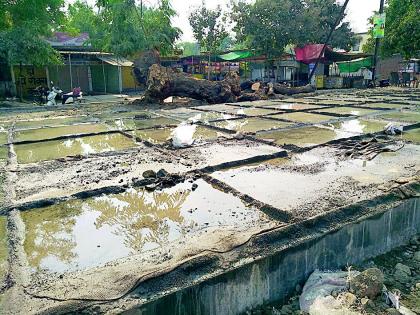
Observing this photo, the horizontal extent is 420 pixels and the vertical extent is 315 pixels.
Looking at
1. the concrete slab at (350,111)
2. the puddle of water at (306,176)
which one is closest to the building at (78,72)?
the concrete slab at (350,111)

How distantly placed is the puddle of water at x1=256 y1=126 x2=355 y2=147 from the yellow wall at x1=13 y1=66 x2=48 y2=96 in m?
17.3

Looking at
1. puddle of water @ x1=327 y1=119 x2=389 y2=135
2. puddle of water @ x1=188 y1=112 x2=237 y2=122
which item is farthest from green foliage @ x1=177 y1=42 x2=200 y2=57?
puddle of water @ x1=327 y1=119 x2=389 y2=135

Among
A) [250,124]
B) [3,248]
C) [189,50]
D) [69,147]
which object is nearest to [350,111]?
[250,124]

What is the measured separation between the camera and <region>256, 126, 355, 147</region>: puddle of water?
7.10m

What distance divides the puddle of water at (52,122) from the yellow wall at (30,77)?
33.5ft

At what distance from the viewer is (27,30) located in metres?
15.5

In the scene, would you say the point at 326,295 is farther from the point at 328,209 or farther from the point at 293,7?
the point at 293,7

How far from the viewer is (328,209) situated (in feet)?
12.6

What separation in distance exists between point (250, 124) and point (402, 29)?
50.0 feet

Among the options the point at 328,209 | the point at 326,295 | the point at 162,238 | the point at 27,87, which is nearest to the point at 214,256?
the point at 162,238

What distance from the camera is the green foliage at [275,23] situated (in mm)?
22328

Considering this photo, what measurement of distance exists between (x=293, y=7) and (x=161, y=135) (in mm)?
18766

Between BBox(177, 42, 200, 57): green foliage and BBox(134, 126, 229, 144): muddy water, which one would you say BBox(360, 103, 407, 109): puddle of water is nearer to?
BBox(134, 126, 229, 144): muddy water

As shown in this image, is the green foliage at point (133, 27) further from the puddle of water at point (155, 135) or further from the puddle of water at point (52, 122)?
the puddle of water at point (155, 135)
